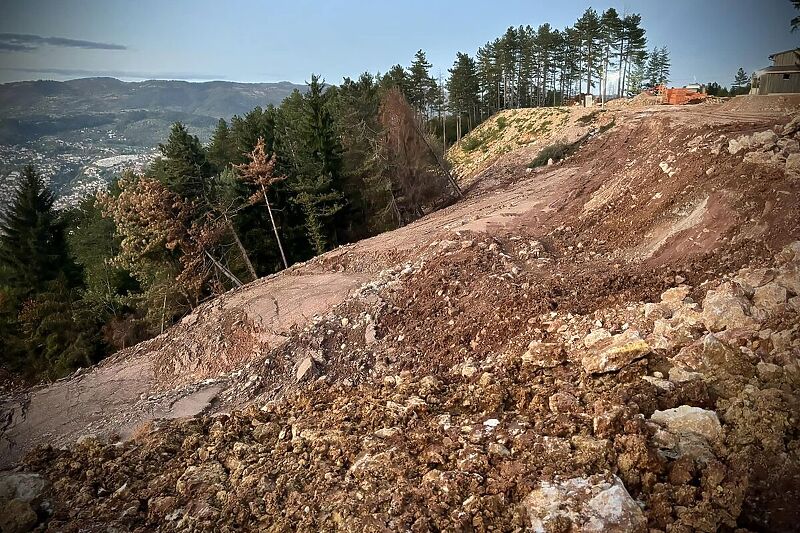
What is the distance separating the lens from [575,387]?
639 cm

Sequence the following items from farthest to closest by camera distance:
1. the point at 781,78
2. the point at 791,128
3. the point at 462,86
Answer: the point at 462,86
the point at 781,78
the point at 791,128

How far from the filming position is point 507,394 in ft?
21.8

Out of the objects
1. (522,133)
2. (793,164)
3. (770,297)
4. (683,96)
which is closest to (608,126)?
(683,96)

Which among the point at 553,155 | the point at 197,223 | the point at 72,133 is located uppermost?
the point at 72,133

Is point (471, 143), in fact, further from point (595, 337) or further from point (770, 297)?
point (770, 297)

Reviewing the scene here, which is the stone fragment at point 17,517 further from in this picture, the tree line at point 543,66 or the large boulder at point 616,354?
the tree line at point 543,66

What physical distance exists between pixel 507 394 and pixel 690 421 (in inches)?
90.1

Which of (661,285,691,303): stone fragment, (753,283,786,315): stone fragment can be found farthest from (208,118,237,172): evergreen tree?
(753,283,786,315): stone fragment

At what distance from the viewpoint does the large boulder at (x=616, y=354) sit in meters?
6.49

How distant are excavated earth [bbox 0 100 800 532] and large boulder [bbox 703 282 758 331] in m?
0.04

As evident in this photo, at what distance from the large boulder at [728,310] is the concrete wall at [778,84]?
19.9 metres

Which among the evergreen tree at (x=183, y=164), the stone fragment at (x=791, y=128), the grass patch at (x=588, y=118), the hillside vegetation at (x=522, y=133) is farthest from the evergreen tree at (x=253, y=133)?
the grass patch at (x=588, y=118)

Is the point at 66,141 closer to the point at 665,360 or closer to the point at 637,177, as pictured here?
the point at 665,360

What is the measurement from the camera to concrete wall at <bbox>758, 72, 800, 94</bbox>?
67.7ft
